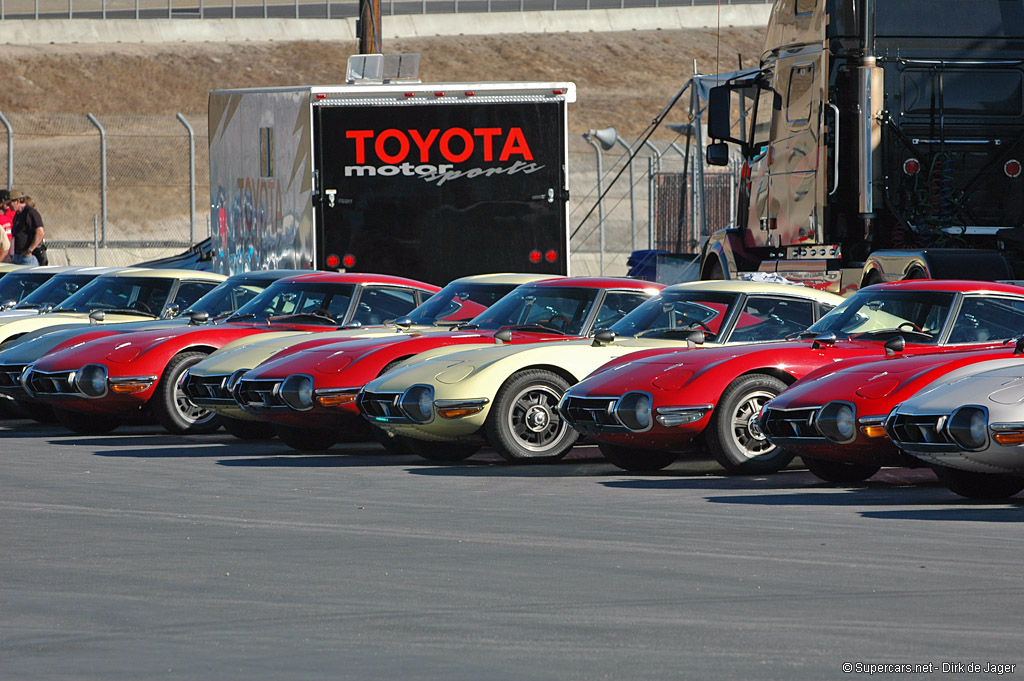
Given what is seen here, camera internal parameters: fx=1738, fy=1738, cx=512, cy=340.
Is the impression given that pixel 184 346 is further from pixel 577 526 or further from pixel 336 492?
pixel 577 526

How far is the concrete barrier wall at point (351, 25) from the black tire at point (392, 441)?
58650 millimetres

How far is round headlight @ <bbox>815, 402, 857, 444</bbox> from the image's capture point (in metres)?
9.91

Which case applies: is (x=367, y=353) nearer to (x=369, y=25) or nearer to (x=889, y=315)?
(x=889, y=315)

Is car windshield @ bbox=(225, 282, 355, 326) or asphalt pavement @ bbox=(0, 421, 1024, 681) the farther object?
car windshield @ bbox=(225, 282, 355, 326)

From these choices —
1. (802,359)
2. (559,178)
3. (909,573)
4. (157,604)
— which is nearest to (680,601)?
(909,573)

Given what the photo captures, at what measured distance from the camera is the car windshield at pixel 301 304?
15.1 m

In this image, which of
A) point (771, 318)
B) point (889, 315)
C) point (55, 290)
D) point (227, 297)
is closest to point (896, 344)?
point (889, 315)

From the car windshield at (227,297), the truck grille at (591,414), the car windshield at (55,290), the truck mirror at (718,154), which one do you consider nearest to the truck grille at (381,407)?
the truck grille at (591,414)

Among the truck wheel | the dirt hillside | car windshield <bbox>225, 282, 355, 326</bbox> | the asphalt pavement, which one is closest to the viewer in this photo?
the asphalt pavement

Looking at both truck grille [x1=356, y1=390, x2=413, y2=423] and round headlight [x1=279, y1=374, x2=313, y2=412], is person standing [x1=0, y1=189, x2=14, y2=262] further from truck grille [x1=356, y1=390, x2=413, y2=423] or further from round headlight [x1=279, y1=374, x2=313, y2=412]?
truck grille [x1=356, y1=390, x2=413, y2=423]

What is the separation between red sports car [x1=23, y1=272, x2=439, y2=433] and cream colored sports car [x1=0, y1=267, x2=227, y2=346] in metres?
1.78

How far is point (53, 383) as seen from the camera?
14172mm

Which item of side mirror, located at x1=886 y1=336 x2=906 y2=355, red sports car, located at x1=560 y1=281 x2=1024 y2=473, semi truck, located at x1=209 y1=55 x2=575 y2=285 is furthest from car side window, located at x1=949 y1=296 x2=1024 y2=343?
semi truck, located at x1=209 y1=55 x2=575 y2=285

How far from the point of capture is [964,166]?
16125mm
